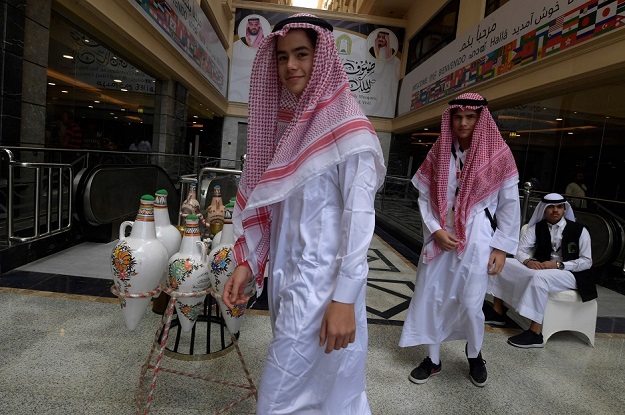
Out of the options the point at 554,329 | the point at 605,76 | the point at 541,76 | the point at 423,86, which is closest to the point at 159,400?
the point at 554,329

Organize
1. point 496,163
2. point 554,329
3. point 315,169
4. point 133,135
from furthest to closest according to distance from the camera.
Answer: point 133,135, point 554,329, point 496,163, point 315,169

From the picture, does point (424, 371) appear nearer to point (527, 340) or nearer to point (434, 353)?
point (434, 353)

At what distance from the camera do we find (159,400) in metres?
1.84

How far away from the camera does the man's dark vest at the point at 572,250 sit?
9.78 ft

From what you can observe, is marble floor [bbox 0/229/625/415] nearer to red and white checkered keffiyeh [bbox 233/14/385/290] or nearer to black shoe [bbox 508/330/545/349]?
black shoe [bbox 508/330/545/349]

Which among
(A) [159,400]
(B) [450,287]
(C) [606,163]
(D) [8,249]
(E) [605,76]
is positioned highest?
(E) [605,76]

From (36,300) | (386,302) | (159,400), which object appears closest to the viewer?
(159,400)

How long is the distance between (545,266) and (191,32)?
8.92 m

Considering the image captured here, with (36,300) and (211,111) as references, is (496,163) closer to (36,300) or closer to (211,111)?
(36,300)

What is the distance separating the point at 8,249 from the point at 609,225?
6.25 meters

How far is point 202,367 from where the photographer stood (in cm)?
214

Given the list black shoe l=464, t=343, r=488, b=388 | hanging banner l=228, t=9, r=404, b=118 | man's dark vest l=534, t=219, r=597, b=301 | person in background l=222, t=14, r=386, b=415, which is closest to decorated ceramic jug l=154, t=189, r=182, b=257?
person in background l=222, t=14, r=386, b=415

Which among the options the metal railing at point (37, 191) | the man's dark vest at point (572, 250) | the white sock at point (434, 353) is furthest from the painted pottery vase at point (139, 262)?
the man's dark vest at point (572, 250)

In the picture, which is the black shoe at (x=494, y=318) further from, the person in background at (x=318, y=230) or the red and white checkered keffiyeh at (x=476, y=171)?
the person in background at (x=318, y=230)
